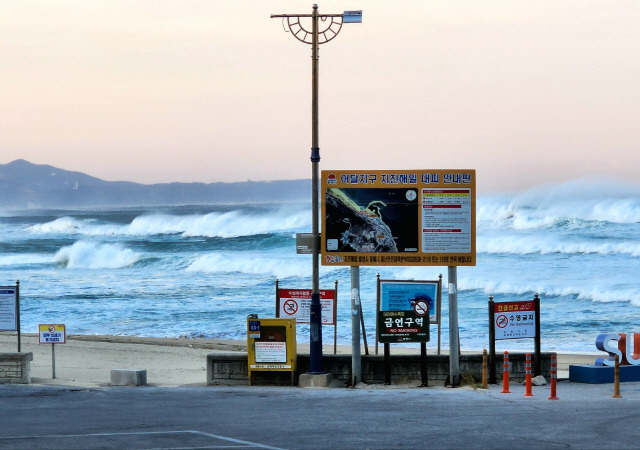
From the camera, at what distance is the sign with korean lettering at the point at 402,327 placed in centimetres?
1881

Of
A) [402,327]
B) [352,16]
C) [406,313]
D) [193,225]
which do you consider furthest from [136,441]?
[193,225]

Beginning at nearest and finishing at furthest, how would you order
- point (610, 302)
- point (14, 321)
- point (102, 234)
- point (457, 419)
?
1. point (457, 419)
2. point (14, 321)
3. point (610, 302)
4. point (102, 234)

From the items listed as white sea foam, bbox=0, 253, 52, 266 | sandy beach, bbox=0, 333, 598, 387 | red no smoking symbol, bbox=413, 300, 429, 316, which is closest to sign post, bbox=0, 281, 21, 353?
sandy beach, bbox=0, 333, 598, 387

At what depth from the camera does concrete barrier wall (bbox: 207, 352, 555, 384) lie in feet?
62.0

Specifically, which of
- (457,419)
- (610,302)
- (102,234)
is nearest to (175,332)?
(610,302)

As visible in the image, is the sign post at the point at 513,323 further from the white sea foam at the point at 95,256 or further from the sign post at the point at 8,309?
the white sea foam at the point at 95,256

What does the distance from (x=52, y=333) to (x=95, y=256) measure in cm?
5662

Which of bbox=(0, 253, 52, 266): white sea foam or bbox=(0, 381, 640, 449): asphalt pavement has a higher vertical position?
bbox=(0, 253, 52, 266): white sea foam

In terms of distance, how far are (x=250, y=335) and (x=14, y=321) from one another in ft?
19.2

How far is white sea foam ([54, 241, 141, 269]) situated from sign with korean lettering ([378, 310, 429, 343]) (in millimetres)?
55980

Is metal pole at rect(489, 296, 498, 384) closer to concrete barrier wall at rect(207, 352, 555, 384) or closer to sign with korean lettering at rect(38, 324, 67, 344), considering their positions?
concrete barrier wall at rect(207, 352, 555, 384)

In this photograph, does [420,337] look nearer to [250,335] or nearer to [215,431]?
[250,335]

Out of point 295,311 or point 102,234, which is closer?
point 295,311

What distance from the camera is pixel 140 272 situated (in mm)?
68250
